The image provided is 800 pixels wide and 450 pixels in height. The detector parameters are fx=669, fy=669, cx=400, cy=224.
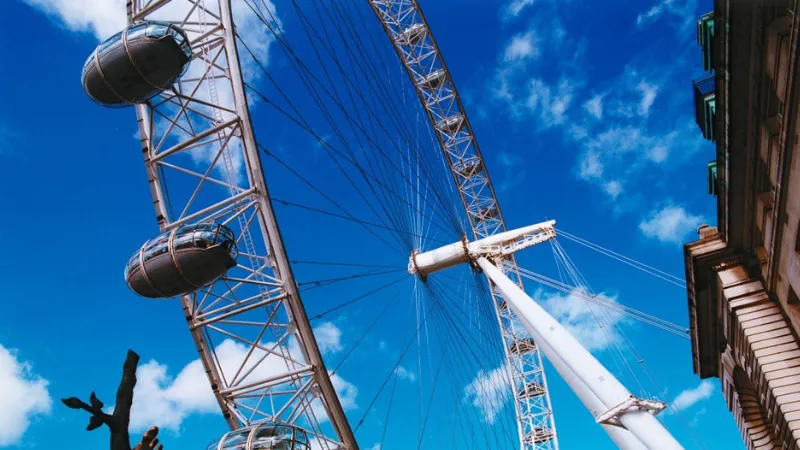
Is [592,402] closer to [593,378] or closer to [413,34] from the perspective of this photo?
[593,378]

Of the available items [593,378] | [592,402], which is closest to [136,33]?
[593,378]

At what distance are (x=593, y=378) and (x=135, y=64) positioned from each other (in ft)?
51.9

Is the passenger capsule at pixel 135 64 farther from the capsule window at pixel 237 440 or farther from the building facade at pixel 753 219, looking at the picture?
the building facade at pixel 753 219

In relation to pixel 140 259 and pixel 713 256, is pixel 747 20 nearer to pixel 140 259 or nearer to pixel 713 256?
pixel 713 256

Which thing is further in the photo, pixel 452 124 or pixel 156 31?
pixel 452 124

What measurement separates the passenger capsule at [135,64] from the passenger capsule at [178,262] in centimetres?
453

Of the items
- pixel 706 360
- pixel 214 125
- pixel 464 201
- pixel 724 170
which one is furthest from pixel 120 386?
pixel 464 201

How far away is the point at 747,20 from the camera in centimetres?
1630

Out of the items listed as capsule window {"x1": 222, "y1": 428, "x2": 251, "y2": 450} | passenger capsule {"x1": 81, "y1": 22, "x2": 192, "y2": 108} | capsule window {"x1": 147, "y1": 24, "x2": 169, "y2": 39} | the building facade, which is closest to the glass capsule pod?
capsule window {"x1": 222, "y1": 428, "x2": 251, "y2": 450}

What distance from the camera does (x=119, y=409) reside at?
31.8ft

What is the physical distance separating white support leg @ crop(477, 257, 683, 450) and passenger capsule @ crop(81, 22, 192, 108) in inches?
524

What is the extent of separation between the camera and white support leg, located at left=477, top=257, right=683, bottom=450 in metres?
15.4

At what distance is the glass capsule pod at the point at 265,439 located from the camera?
17.8 metres

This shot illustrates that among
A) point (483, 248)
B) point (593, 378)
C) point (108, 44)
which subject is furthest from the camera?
point (483, 248)
